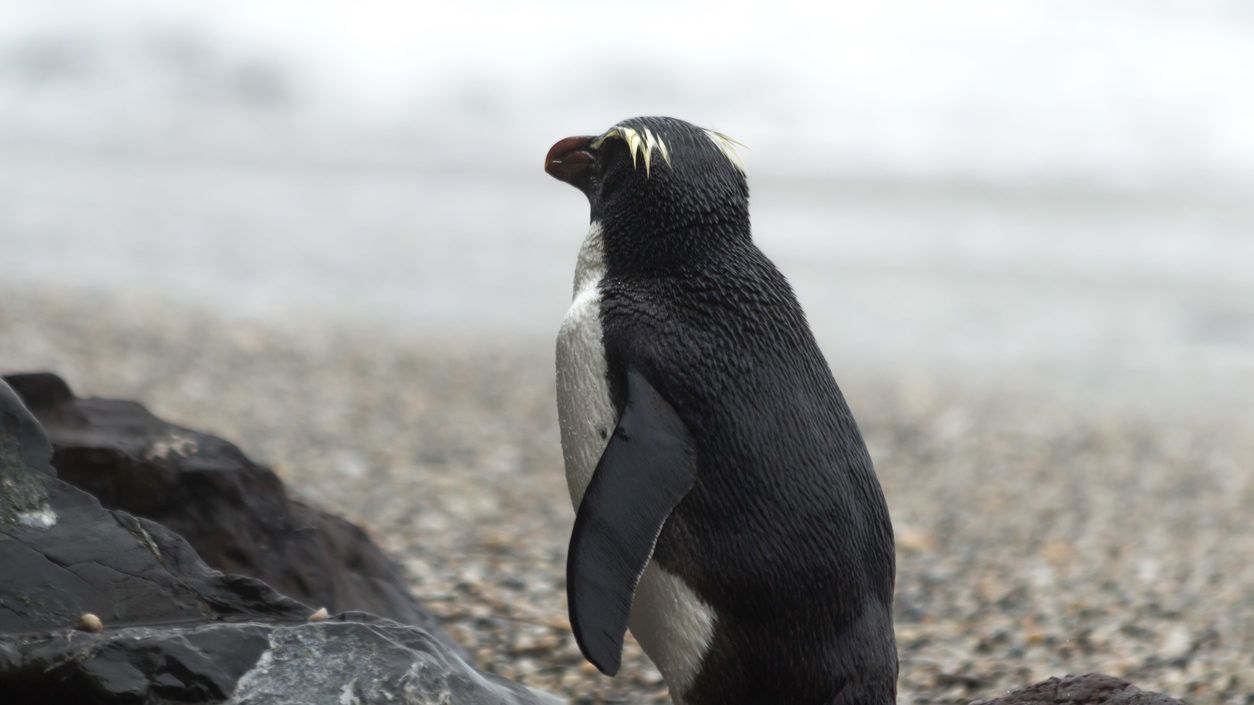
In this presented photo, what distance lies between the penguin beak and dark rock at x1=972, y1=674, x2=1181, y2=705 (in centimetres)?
151

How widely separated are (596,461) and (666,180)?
623 millimetres

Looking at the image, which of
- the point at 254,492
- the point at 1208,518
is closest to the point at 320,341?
the point at 1208,518

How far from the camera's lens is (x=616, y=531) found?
263 cm

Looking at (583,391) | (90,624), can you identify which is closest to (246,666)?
(90,624)

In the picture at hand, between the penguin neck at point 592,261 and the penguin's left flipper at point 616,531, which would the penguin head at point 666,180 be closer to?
the penguin neck at point 592,261

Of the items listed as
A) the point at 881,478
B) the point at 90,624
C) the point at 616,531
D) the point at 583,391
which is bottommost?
the point at 881,478

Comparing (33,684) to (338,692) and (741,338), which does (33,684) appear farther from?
(741,338)

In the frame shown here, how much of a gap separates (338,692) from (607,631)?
497 mm

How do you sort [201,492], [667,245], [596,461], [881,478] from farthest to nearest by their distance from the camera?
[881,478], [201,492], [667,245], [596,461]

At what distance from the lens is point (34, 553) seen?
8.73ft

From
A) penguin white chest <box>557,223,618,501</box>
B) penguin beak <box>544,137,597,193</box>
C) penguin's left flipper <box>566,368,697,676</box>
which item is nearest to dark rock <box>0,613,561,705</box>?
penguin's left flipper <box>566,368,697,676</box>

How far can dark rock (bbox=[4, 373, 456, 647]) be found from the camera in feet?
11.6

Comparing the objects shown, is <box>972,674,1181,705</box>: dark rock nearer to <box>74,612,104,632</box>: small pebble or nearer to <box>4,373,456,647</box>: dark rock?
<box>4,373,456,647</box>: dark rock

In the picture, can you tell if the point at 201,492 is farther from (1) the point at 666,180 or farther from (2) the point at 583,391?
(1) the point at 666,180
